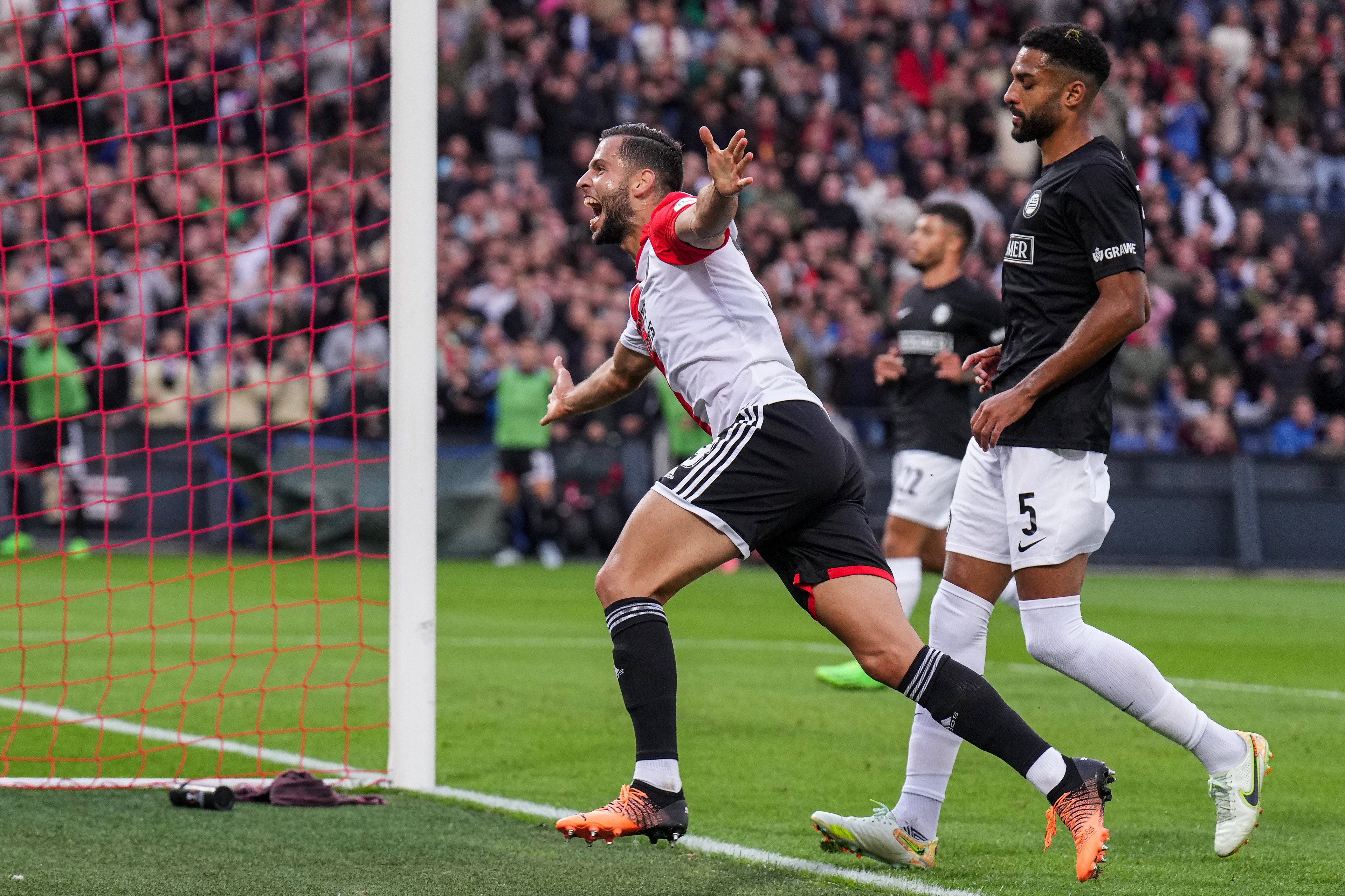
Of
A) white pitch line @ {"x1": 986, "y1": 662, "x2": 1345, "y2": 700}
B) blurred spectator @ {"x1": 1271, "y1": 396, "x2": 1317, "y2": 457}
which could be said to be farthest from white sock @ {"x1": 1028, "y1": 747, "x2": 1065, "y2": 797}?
blurred spectator @ {"x1": 1271, "y1": 396, "x2": 1317, "y2": 457}

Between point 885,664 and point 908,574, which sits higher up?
point 885,664

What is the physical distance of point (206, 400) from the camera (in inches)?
672

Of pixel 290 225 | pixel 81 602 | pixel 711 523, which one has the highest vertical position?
pixel 290 225

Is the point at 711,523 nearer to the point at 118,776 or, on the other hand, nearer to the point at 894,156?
the point at 118,776

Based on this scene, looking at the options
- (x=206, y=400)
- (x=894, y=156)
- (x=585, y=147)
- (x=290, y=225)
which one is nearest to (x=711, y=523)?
(x=206, y=400)

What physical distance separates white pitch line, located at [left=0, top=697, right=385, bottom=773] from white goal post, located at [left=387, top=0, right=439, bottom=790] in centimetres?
44

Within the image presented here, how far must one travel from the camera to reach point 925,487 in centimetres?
856

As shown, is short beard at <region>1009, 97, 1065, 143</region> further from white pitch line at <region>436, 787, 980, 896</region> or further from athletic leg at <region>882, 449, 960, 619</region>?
athletic leg at <region>882, 449, 960, 619</region>

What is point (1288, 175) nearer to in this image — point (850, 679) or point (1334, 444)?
point (1334, 444)

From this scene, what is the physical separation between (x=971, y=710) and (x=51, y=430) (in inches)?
554

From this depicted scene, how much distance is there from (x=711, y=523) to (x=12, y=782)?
3229mm

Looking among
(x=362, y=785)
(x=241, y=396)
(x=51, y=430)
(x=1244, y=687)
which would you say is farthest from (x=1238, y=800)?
(x=51, y=430)

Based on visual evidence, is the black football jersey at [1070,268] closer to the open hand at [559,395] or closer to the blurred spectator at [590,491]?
the open hand at [559,395]

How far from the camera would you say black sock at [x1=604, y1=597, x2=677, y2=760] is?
4.29 metres
